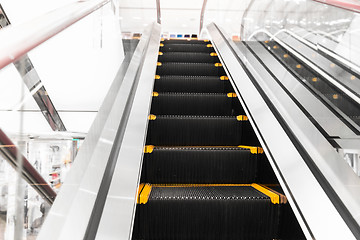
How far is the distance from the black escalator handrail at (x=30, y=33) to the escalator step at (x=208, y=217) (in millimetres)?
1043

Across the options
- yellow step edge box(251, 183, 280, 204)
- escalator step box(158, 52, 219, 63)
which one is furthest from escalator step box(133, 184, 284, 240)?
escalator step box(158, 52, 219, 63)

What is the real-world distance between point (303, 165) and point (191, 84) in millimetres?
2118

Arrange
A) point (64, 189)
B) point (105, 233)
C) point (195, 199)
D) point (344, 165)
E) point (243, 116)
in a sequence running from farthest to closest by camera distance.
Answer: point (243, 116) → point (195, 199) → point (344, 165) → point (105, 233) → point (64, 189)

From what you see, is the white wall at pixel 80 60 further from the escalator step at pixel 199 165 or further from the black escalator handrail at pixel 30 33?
the black escalator handrail at pixel 30 33

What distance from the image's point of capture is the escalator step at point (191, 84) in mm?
3705

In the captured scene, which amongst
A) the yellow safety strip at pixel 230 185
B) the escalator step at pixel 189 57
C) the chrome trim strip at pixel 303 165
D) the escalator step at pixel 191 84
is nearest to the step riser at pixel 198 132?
the chrome trim strip at pixel 303 165

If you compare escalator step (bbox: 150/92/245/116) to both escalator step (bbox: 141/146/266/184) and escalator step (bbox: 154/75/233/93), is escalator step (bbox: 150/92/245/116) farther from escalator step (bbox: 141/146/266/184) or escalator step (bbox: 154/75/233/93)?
escalator step (bbox: 141/146/266/184)

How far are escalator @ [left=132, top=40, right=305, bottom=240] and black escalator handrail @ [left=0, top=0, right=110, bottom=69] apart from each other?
106cm

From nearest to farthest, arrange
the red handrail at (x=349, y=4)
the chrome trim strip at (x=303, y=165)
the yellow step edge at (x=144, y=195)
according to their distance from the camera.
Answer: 1. the chrome trim strip at (x=303, y=165)
2. the red handrail at (x=349, y=4)
3. the yellow step edge at (x=144, y=195)

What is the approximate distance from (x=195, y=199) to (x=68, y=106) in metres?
3.54

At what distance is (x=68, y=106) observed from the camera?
16.1 ft

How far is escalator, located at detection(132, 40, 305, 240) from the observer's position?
1.89 meters

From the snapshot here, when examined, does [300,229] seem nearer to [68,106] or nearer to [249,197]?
[249,197]

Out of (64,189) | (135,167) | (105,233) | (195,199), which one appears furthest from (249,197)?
(64,189)
